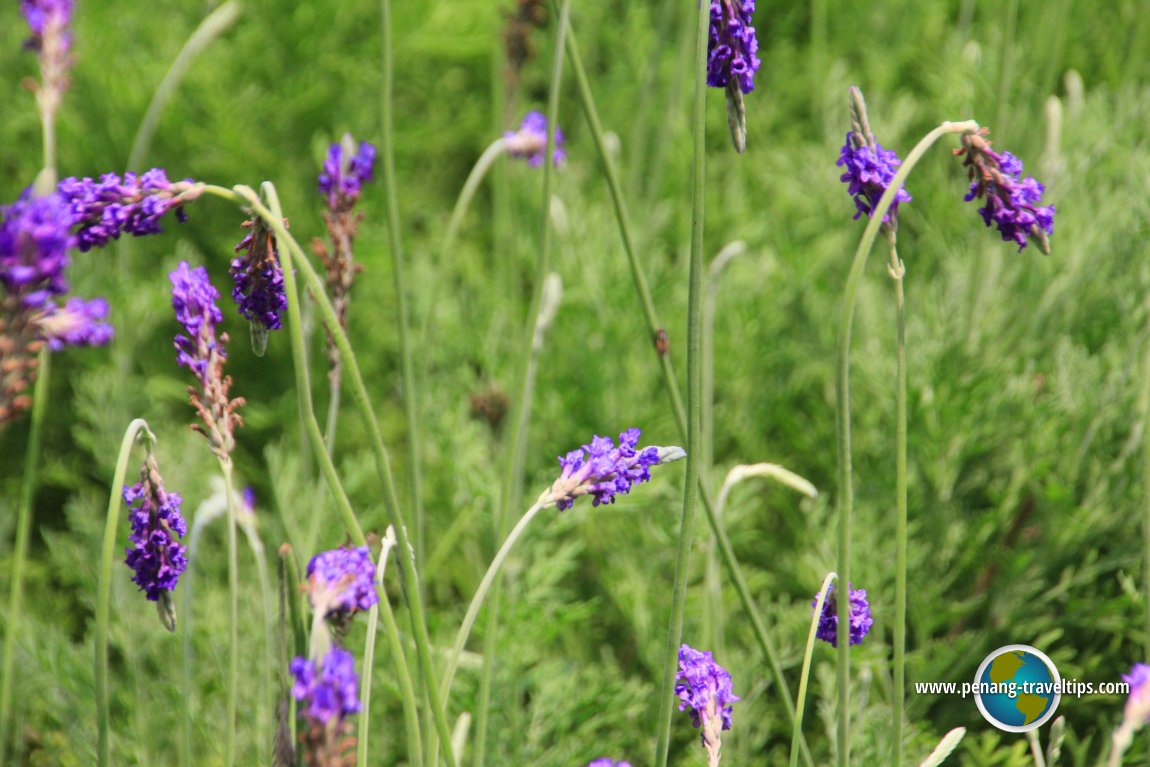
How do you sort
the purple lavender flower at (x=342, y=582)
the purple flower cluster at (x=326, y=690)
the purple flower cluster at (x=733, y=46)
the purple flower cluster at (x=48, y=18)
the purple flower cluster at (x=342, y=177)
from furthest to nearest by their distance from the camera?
the purple flower cluster at (x=48, y=18) < the purple flower cluster at (x=342, y=177) < the purple flower cluster at (x=733, y=46) < the purple lavender flower at (x=342, y=582) < the purple flower cluster at (x=326, y=690)

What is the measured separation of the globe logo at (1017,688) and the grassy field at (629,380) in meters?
0.11

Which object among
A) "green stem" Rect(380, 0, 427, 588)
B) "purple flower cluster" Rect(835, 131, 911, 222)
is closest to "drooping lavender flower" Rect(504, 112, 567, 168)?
"green stem" Rect(380, 0, 427, 588)

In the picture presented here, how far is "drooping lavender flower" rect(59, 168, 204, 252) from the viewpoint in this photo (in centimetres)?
97

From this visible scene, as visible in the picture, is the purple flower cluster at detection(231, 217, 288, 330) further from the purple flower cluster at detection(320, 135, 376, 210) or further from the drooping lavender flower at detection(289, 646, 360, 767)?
the drooping lavender flower at detection(289, 646, 360, 767)

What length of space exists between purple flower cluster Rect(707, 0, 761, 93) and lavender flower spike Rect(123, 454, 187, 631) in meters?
0.66

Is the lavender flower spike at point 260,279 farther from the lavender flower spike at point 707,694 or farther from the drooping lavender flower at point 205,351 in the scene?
the lavender flower spike at point 707,694

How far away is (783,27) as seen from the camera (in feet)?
10.7

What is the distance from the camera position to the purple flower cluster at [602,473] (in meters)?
1.06

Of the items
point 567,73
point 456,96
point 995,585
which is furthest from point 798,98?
point 995,585

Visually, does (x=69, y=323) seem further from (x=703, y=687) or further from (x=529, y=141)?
(x=529, y=141)

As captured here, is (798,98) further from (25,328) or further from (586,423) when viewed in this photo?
(25,328)

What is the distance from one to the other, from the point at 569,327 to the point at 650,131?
36.5 inches

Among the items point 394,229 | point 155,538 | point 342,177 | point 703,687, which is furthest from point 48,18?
point 703,687

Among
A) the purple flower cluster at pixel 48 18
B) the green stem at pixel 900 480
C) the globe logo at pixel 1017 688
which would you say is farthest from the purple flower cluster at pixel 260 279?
the globe logo at pixel 1017 688
